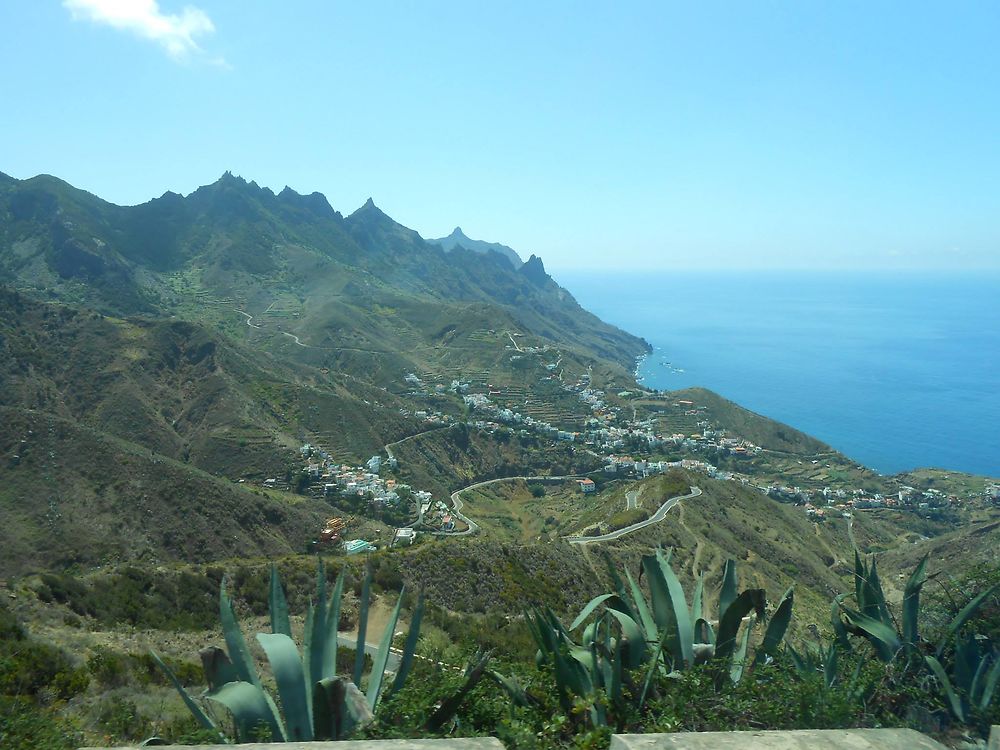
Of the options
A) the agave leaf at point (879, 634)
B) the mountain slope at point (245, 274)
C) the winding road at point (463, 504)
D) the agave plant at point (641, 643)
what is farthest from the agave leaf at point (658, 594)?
the mountain slope at point (245, 274)

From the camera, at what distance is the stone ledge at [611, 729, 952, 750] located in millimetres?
2340

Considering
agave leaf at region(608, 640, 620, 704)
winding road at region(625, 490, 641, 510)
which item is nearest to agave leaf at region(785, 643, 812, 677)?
agave leaf at region(608, 640, 620, 704)

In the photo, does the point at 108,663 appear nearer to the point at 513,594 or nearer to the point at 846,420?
the point at 513,594

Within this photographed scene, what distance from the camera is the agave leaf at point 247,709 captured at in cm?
329

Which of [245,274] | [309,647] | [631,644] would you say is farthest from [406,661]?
[245,274]

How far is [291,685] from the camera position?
3.39m

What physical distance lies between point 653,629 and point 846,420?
3644 inches

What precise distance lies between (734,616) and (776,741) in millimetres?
2299

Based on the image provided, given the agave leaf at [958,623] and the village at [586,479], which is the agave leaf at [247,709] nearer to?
the agave leaf at [958,623]

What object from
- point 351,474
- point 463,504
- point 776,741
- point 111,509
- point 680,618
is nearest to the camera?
point 776,741

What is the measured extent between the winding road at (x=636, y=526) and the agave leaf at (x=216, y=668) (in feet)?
77.6

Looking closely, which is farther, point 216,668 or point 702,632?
point 702,632

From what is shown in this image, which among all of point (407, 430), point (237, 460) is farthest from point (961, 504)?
point (237, 460)

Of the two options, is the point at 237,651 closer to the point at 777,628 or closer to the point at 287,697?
the point at 287,697
